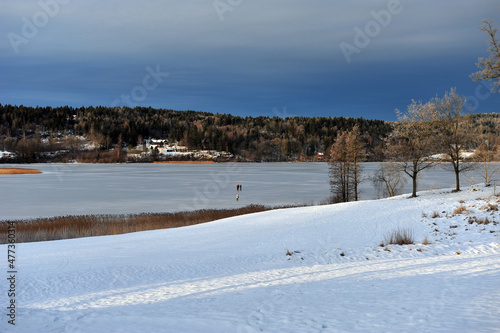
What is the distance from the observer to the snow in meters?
6.25

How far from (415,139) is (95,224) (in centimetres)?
2599

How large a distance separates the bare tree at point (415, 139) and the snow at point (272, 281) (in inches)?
570

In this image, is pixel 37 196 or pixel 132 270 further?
pixel 37 196

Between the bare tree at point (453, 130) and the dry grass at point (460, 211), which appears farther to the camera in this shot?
the bare tree at point (453, 130)

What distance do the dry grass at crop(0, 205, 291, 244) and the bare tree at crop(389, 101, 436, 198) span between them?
15520 mm

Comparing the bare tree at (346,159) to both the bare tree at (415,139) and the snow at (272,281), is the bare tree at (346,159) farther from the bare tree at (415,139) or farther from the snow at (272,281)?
the snow at (272,281)

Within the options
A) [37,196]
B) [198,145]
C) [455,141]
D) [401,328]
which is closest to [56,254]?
[401,328]

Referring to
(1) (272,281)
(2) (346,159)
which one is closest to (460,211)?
(1) (272,281)

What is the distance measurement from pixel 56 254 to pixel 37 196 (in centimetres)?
2740

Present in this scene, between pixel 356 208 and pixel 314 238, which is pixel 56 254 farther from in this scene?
pixel 356 208

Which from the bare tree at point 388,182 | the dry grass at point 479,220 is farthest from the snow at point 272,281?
the bare tree at point 388,182

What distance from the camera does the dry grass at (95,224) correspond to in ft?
67.9

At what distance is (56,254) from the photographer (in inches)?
524

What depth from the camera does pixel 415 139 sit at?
102ft
